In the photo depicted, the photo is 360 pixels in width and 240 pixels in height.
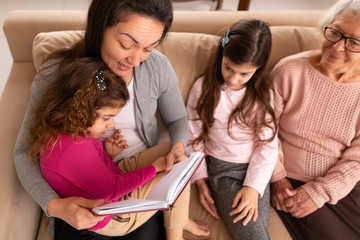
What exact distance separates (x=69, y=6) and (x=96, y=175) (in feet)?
8.59

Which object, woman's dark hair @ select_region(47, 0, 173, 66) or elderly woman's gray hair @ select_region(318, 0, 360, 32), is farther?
elderly woman's gray hair @ select_region(318, 0, 360, 32)

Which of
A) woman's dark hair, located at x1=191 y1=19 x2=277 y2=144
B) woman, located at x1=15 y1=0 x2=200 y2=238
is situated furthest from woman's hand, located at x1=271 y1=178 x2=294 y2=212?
woman, located at x1=15 y1=0 x2=200 y2=238

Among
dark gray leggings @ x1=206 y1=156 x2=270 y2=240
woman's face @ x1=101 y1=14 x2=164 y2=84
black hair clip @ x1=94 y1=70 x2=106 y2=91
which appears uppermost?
woman's face @ x1=101 y1=14 x2=164 y2=84

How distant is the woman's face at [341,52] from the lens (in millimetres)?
1329

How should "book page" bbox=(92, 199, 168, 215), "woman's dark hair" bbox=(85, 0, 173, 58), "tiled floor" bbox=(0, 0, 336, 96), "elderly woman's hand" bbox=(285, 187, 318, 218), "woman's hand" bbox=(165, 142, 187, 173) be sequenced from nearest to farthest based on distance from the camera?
"book page" bbox=(92, 199, 168, 215) < "woman's dark hair" bbox=(85, 0, 173, 58) < "woman's hand" bbox=(165, 142, 187, 173) < "elderly woman's hand" bbox=(285, 187, 318, 218) < "tiled floor" bbox=(0, 0, 336, 96)

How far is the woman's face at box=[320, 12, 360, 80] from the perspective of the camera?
1.33 metres

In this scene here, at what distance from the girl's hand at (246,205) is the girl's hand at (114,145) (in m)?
0.56

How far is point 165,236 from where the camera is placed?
57.0 inches

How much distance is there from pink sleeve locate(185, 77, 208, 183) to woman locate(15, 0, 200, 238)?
0.30ft

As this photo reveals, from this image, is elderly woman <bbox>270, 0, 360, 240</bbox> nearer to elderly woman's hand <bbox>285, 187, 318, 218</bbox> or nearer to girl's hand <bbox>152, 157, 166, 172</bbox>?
elderly woman's hand <bbox>285, 187, 318, 218</bbox>

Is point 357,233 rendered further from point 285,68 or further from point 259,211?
point 285,68

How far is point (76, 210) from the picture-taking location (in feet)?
3.66

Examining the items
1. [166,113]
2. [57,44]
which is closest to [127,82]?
[166,113]

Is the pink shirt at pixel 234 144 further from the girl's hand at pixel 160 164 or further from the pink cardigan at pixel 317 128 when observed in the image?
the girl's hand at pixel 160 164
